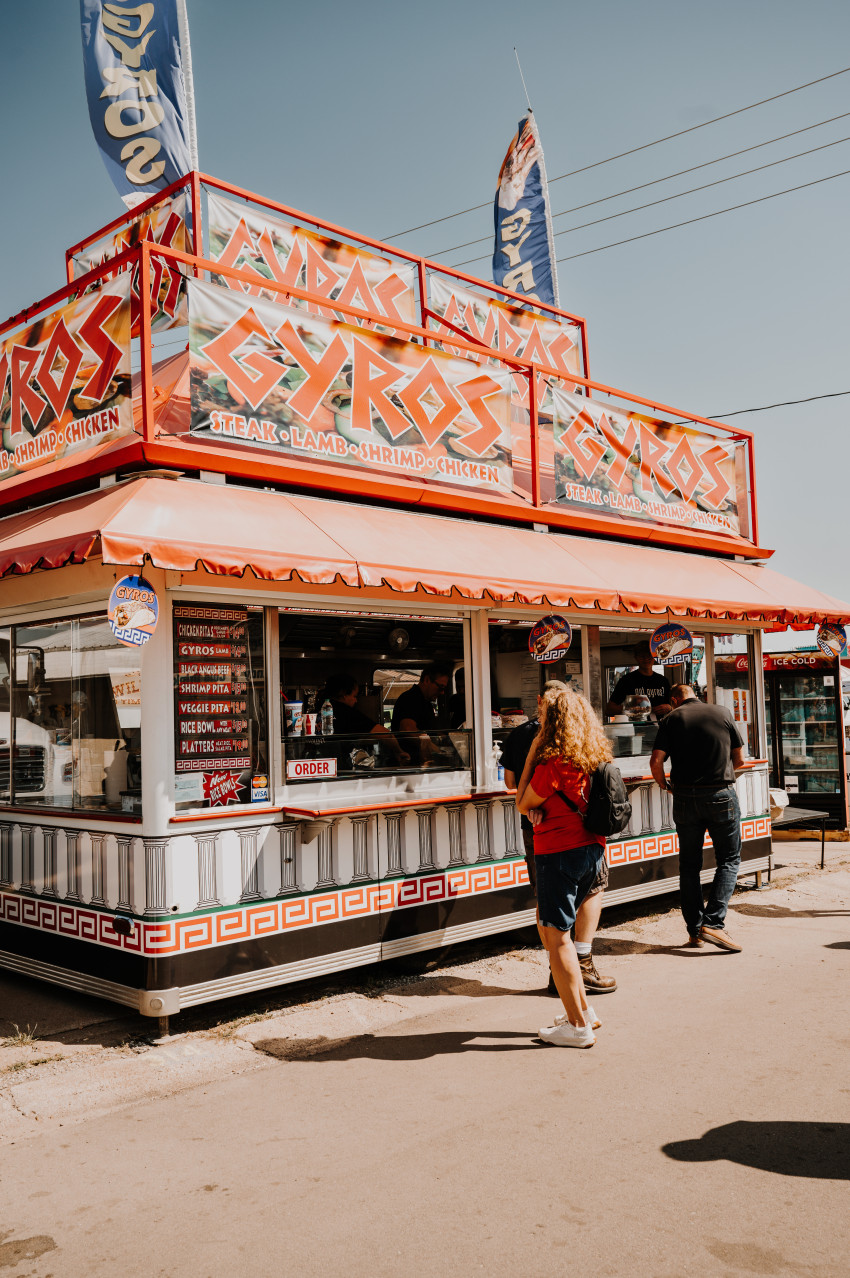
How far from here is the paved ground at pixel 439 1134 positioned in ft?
11.0

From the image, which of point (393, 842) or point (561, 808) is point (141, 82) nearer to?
point (393, 842)

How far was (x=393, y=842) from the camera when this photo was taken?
6.95 metres

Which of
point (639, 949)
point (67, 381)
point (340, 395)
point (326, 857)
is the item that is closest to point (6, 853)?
point (326, 857)

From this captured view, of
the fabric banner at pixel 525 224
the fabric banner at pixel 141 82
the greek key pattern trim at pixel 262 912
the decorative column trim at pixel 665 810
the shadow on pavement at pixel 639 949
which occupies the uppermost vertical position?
Answer: the fabric banner at pixel 525 224

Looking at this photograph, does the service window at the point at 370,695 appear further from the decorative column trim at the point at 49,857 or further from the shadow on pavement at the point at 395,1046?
the shadow on pavement at the point at 395,1046

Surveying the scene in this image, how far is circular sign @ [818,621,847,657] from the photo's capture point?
1098 cm

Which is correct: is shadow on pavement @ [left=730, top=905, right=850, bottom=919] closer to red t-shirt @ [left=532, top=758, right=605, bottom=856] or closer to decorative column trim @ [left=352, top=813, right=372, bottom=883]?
decorative column trim @ [left=352, top=813, right=372, bottom=883]

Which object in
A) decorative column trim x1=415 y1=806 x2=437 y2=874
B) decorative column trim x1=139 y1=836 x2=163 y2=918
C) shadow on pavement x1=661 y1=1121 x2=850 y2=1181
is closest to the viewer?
shadow on pavement x1=661 y1=1121 x2=850 y2=1181

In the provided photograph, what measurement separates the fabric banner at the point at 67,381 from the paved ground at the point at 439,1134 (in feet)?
12.2

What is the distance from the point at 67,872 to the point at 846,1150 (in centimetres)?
470

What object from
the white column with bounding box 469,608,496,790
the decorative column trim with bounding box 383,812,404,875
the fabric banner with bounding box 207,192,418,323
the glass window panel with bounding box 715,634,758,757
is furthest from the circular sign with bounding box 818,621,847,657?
the decorative column trim with bounding box 383,812,404,875

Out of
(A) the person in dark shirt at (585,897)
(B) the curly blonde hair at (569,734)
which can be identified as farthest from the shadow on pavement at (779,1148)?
(B) the curly blonde hair at (569,734)

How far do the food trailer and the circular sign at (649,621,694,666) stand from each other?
0.41m

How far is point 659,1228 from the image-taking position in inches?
133
